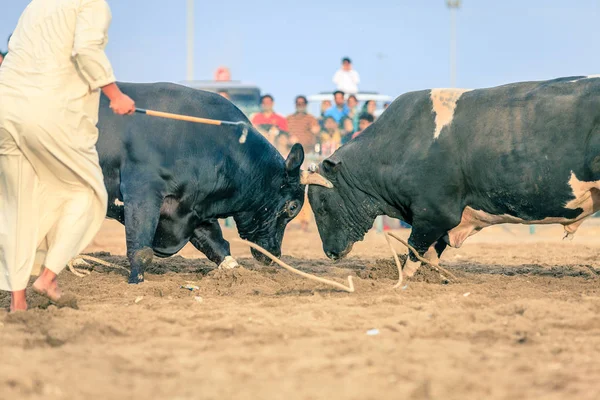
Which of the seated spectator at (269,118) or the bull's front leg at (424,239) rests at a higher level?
the seated spectator at (269,118)

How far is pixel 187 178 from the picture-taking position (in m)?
6.92

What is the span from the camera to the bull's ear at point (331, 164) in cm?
743

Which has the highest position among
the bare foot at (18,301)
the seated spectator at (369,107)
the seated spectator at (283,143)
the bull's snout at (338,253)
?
the seated spectator at (369,107)

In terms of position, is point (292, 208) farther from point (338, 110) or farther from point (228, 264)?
point (338, 110)

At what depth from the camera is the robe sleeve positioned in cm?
494

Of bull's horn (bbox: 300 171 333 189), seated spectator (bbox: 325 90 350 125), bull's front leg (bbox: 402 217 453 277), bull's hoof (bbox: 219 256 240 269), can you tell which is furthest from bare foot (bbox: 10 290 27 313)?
seated spectator (bbox: 325 90 350 125)

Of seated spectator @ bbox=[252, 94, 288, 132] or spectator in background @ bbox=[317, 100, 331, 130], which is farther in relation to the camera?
spectator in background @ bbox=[317, 100, 331, 130]

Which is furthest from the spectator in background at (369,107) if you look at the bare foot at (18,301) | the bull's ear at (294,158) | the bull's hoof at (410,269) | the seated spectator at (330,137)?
the bare foot at (18,301)

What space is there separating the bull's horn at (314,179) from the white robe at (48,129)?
9.04 feet

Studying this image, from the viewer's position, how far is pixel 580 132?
241 inches

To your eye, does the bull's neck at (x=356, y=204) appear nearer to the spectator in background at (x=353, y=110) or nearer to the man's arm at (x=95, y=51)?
the man's arm at (x=95, y=51)

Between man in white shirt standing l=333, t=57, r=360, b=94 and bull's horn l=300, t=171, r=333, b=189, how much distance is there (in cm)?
939

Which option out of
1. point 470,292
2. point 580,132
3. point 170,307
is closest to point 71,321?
point 170,307

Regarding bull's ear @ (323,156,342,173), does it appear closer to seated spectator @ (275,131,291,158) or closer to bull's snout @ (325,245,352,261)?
bull's snout @ (325,245,352,261)
